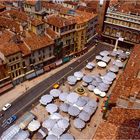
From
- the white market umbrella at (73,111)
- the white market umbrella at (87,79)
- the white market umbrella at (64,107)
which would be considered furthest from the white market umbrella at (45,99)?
the white market umbrella at (87,79)

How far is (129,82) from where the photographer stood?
2334 inches

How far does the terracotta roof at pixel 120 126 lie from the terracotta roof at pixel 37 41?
40313 mm

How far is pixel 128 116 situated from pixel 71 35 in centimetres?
5116

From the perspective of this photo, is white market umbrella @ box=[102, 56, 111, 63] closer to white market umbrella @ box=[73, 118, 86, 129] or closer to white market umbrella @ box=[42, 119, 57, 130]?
white market umbrella @ box=[73, 118, 86, 129]

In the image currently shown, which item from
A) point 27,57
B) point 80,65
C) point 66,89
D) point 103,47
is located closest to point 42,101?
point 66,89

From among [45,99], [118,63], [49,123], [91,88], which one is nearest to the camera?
[49,123]

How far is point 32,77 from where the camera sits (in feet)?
263

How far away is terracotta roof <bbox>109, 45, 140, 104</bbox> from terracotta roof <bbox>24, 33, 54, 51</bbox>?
31.1 meters

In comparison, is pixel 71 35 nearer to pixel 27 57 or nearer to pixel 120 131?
pixel 27 57

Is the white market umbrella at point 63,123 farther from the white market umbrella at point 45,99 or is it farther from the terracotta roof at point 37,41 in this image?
the terracotta roof at point 37,41

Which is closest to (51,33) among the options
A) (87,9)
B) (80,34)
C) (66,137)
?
(80,34)

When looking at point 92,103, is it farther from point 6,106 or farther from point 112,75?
point 6,106

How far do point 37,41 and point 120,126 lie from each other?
1923 inches

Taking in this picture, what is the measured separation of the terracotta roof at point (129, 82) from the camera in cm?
5276
